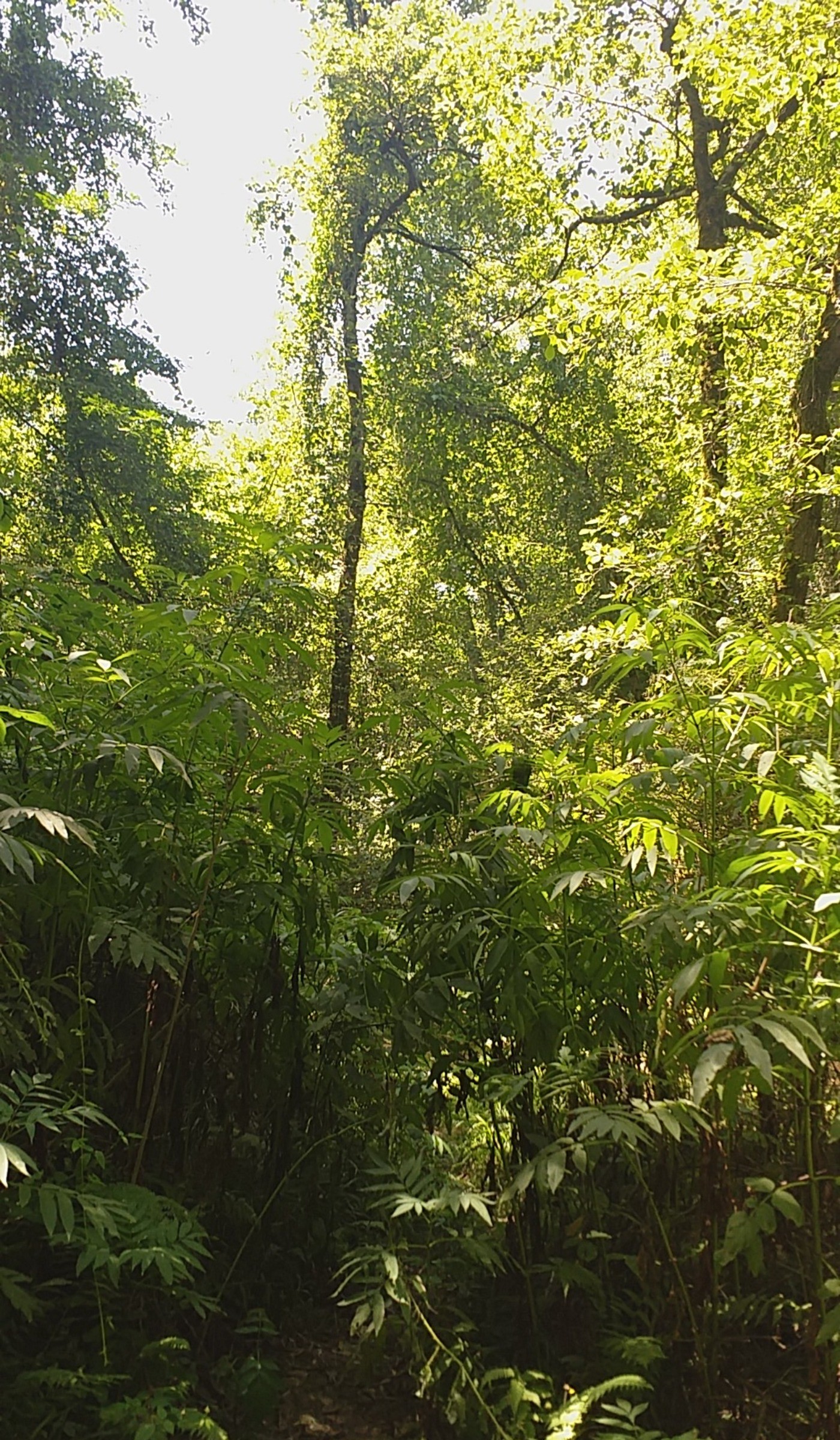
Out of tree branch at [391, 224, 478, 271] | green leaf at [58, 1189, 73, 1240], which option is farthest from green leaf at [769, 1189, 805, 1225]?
tree branch at [391, 224, 478, 271]

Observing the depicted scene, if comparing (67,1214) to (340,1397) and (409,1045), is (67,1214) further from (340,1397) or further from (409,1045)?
(340,1397)

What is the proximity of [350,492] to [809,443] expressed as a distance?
829 centimetres

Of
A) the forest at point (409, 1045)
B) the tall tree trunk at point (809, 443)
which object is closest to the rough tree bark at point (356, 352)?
the tall tree trunk at point (809, 443)

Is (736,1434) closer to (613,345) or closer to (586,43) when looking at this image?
(586,43)

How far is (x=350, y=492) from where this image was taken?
42.6 ft

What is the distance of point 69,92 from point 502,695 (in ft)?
29.0

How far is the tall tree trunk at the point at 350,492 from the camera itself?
11617mm

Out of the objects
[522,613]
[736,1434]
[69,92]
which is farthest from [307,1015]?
[69,92]

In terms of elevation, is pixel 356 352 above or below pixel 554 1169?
above

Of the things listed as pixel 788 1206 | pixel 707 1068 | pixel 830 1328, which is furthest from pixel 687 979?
pixel 830 1328

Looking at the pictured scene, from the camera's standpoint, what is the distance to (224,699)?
6.75 ft

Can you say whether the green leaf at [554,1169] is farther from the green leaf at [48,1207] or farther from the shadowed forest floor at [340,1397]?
the green leaf at [48,1207]

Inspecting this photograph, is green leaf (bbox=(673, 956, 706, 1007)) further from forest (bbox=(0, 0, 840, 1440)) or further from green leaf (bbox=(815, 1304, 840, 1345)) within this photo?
green leaf (bbox=(815, 1304, 840, 1345))

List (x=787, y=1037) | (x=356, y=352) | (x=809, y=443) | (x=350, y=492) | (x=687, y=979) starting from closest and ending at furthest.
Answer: (x=787, y=1037) → (x=687, y=979) → (x=809, y=443) → (x=350, y=492) → (x=356, y=352)
